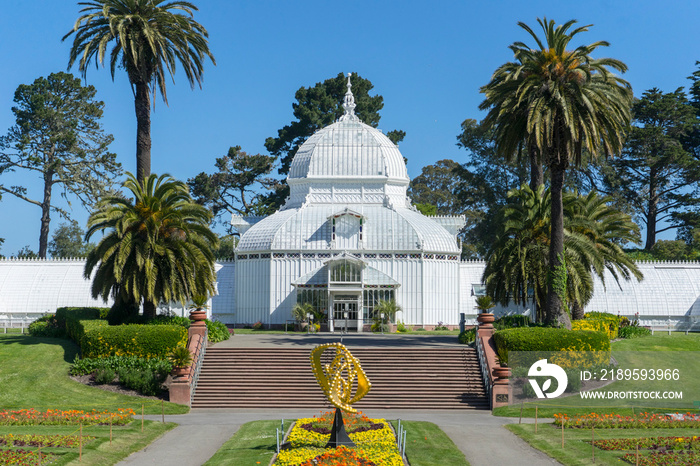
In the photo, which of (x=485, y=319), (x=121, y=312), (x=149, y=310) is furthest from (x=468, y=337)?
(x=121, y=312)

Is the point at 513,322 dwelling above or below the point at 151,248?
below

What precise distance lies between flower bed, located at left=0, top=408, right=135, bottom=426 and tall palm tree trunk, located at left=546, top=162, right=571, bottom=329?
737 inches

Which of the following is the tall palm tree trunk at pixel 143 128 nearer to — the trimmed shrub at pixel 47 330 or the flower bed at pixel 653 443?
the trimmed shrub at pixel 47 330

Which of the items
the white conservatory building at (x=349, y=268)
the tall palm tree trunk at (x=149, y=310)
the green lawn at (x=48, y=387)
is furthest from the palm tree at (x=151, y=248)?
the white conservatory building at (x=349, y=268)

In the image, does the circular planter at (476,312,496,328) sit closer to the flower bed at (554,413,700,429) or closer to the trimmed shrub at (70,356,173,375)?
the flower bed at (554,413,700,429)

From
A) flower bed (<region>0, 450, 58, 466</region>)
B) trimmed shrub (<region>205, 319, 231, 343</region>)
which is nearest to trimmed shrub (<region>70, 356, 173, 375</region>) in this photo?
trimmed shrub (<region>205, 319, 231, 343</region>)

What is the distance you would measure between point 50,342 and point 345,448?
75.3 feet

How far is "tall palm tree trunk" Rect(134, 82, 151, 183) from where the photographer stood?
4062 centimetres

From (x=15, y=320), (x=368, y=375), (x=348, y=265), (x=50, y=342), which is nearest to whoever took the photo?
(x=368, y=375)

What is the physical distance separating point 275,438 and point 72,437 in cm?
577

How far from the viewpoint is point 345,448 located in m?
21.3

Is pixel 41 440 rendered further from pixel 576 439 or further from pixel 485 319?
pixel 485 319

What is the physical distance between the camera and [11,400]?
31344 millimetres

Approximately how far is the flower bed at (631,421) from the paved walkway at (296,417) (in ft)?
6.80
